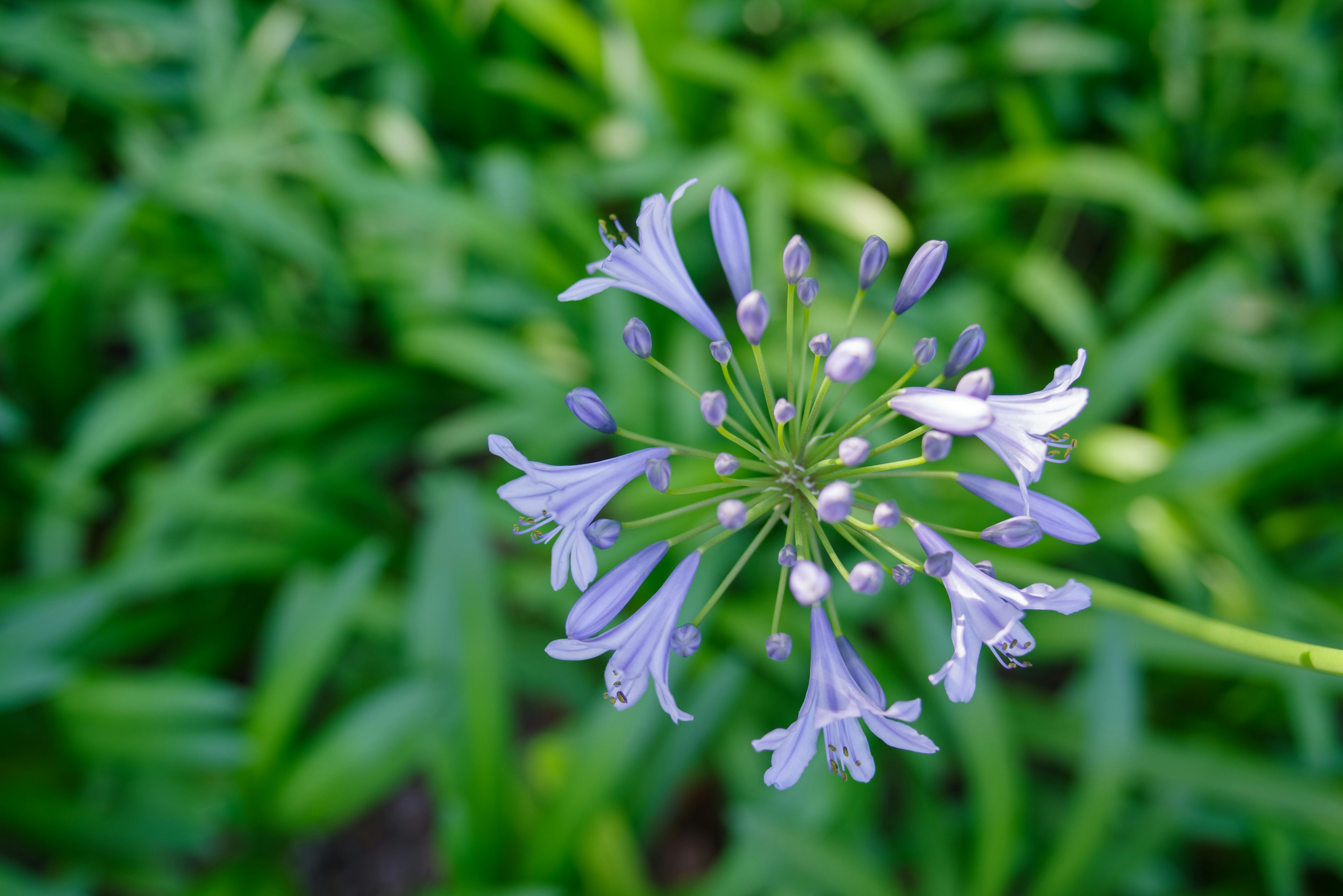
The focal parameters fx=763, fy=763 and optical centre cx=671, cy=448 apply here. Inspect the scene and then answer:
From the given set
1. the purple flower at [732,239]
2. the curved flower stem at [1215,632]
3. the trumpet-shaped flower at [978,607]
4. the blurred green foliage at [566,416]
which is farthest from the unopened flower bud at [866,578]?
the blurred green foliage at [566,416]

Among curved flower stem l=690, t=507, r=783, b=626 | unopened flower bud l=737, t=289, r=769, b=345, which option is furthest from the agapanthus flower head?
unopened flower bud l=737, t=289, r=769, b=345

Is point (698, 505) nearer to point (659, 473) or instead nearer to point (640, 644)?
point (659, 473)

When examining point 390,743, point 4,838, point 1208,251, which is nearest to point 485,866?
point 390,743

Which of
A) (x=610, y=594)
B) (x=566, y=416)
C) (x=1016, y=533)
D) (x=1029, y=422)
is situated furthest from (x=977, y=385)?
(x=566, y=416)

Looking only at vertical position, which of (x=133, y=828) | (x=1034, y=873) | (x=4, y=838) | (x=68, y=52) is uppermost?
(x=68, y=52)

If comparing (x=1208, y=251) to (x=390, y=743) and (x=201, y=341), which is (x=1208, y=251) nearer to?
(x=390, y=743)

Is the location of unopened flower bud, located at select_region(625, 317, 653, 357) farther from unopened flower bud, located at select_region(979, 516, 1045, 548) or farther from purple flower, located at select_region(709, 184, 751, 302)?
unopened flower bud, located at select_region(979, 516, 1045, 548)
